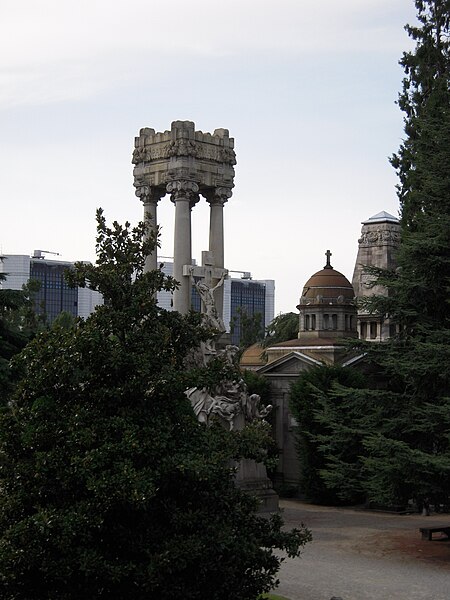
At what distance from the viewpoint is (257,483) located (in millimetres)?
28000

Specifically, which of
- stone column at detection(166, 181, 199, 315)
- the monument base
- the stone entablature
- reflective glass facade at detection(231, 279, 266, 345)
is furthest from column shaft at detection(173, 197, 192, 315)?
reflective glass facade at detection(231, 279, 266, 345)

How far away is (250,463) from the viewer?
27859 mm

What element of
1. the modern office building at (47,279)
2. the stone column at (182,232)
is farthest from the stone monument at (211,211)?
the modern office building at (47,279)

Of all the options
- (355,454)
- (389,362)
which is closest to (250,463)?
(355,454)

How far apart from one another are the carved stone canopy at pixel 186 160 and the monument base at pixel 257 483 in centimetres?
915

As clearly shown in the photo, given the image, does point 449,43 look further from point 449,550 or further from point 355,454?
point 449,550

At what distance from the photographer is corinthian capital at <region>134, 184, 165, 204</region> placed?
3228 cm

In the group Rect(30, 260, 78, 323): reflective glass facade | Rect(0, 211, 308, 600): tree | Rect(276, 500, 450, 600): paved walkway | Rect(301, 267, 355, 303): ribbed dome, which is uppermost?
Rect(30, 260, 78, 323): reflective glass facade

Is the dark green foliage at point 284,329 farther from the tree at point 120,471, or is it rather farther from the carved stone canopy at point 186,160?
the tree at point 120,471

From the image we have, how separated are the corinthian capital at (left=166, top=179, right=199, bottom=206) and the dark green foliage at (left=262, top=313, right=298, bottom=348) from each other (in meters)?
25.2

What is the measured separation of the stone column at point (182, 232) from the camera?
30.3m

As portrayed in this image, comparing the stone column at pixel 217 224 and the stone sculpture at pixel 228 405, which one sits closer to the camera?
the stone sculpture at pixel 228 405

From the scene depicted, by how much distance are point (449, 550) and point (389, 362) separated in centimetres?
480

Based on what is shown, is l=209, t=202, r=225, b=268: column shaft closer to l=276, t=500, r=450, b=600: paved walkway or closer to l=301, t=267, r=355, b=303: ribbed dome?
l=276, t=500, r=450, b=600: paved walkway
